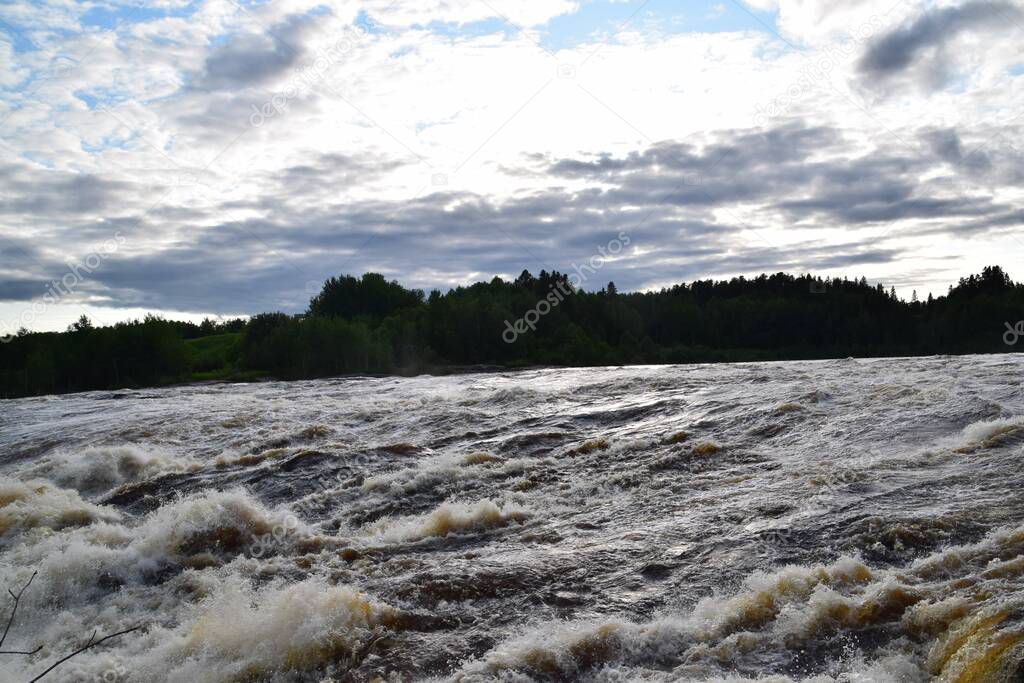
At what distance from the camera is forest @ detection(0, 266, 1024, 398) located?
64.8 metres

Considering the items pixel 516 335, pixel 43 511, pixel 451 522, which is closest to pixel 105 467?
pixel 43 511

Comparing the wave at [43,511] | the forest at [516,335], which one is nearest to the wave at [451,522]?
the wave at [43,511]

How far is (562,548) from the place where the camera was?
28.9ft

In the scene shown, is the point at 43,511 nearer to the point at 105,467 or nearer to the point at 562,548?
the point at 105,467

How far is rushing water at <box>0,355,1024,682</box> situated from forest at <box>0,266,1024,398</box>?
4881 centimetres

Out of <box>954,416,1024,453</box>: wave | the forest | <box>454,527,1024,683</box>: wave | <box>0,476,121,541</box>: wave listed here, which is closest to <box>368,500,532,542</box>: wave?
<box>454,527,1024,683</box>: wave

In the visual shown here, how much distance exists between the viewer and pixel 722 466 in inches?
455

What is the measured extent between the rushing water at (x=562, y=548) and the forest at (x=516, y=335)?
48811mm

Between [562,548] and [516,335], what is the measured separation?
64.3 m

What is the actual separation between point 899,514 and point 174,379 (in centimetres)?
6482

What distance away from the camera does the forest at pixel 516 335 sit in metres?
64.8

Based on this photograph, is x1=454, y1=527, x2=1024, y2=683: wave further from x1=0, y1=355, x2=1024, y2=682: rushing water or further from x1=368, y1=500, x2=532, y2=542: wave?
x1=368, y1=500, x2=532, y2=542: wave

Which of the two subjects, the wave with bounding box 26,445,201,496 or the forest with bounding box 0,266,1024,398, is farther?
the forest with bounding box 0,266,1024,398

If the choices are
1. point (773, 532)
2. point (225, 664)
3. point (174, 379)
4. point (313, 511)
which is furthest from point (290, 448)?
point (174, 379)
